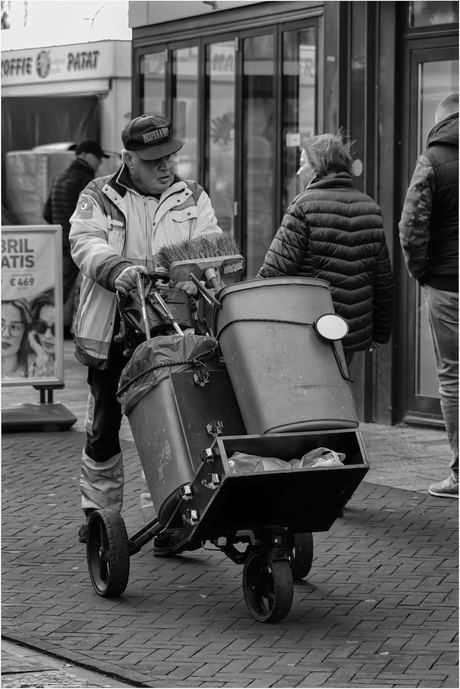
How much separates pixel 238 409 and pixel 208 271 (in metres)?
0.57

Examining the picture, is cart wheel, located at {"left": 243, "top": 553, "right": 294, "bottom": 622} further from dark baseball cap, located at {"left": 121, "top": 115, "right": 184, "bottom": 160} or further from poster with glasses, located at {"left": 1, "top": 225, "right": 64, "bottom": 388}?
poster with glasses, located at {"left": 1, "top": 225, "right": 64, "bottom": 388}

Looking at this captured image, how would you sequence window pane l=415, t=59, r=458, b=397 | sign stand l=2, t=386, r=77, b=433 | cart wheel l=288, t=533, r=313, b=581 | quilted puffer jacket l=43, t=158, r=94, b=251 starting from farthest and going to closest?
quilted puffer jacket l=43, t=158, r=94, b=251, sign stand l=2, t=386, r=77, b=433, window pane l=415, t=59, r=458, b=397, cart wheel l=288, t=533, r=313, b=581

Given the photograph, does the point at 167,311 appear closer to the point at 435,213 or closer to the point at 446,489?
the point at 435,213

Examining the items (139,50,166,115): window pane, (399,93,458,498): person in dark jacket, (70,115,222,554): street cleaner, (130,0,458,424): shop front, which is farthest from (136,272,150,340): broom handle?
(139,50,166,115): window pane

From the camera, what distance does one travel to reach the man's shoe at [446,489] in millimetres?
7152

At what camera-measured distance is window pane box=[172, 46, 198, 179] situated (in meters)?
11.6

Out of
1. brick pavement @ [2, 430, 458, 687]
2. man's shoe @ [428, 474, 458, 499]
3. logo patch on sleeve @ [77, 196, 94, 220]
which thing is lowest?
brick pavement @ [2, 430, 458, 687]

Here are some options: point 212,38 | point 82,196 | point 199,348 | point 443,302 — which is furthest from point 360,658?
point 212,38

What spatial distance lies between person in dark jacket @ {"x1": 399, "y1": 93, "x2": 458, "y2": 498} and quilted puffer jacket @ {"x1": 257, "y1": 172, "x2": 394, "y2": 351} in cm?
35

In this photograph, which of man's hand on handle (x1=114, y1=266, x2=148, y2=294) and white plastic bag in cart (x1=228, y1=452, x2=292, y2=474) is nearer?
white plastic bag in cart (x1=228, y1=452, x2=292, y2=474)

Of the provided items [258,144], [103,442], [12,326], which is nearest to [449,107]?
[103,442]

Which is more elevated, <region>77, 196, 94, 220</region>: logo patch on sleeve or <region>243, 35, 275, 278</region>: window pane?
<region>243, 35, 275, 278</region>: window pane

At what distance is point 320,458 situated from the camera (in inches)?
183

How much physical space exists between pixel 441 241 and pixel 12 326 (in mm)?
4059
